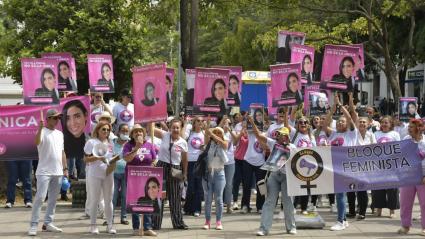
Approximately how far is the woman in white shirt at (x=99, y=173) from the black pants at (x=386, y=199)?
4.77m

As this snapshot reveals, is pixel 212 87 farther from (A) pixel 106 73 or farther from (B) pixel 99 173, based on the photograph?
(A) pixel 106 73

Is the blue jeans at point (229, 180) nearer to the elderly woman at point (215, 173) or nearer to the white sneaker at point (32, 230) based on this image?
the elderly woman at point (215, 173)

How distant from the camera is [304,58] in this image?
16.0 meters

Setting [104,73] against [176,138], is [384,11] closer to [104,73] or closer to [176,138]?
[104,73]

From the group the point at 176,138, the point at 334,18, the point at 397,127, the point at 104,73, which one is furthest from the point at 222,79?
the point at 334,18

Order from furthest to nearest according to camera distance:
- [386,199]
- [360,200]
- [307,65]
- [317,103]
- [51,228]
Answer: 1. [317,103]
2. [307,65]
3. [386,199]
4. [360,200]
5. [51,228]

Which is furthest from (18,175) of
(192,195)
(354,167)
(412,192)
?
(412,192)

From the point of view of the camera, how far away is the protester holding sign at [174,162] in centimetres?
1260

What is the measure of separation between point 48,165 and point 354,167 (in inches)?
181

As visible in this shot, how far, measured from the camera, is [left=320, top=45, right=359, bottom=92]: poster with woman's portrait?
46.2 feet

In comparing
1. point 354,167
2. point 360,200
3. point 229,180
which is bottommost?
point 360,200

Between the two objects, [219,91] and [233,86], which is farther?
[233,86]

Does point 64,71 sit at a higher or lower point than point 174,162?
higher

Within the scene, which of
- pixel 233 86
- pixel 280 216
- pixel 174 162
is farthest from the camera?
pixel 233 86
